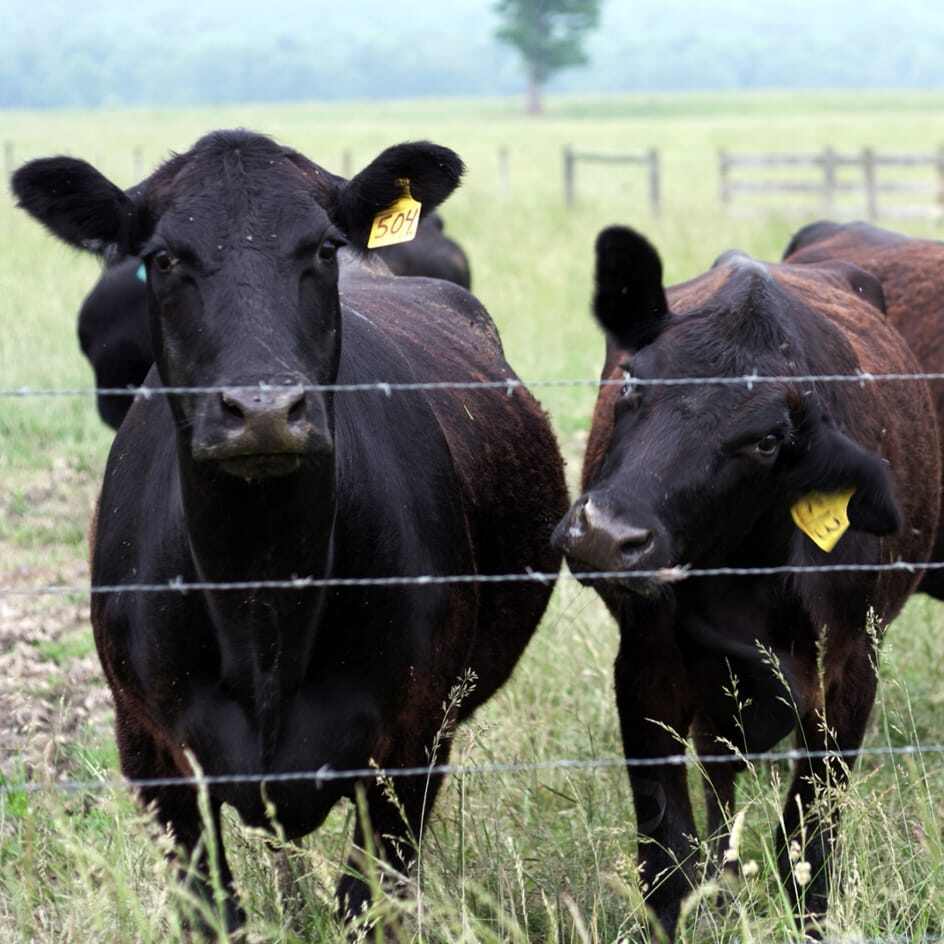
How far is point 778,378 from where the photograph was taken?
4402 mm

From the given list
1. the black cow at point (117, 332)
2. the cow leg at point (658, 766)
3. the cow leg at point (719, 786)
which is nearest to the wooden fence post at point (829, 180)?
the black cow at point (117, 332)

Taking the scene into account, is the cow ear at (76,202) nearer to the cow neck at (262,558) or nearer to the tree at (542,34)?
the cow neck at (262,558)

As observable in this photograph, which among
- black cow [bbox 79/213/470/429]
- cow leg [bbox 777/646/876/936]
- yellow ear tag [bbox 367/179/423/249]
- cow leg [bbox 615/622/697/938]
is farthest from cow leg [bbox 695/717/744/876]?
black cow [bbox 79/213/470/429]

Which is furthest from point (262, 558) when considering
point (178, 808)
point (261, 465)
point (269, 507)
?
point (178, 808)

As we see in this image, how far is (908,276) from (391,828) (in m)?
4.00

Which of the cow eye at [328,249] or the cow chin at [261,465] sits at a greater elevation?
the cow eye at [328,249]

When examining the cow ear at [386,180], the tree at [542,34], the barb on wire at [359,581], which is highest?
the cow ear at [386,180]

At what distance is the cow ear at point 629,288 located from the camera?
15.3 ft

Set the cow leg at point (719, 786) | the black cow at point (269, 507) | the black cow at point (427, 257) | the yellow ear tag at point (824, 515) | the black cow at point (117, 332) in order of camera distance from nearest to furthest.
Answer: the black cow at point (269, 507), the yellow ear tag at point (824, 515), the cow leg at point (719, 786), the black cow at point (117, 332), the black cow at point (427, 257)

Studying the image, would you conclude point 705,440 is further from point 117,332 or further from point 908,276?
point 117,332

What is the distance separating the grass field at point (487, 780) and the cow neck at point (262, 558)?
0.45 metres

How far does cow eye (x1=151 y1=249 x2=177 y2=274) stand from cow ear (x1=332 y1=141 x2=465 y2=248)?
1.65 ft

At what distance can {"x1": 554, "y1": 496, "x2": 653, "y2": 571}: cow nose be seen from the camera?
4.11 metres

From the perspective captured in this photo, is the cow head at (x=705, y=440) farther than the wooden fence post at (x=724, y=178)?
No
